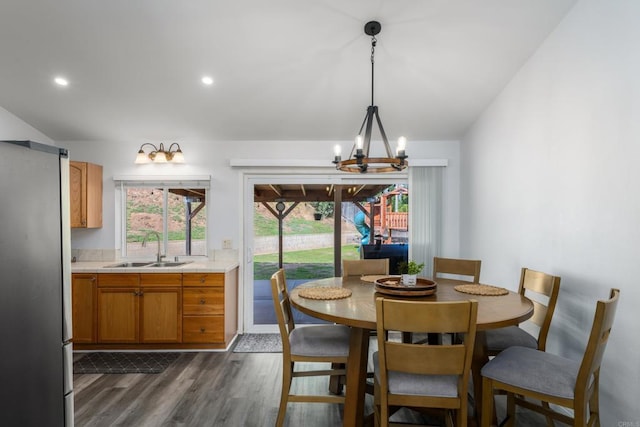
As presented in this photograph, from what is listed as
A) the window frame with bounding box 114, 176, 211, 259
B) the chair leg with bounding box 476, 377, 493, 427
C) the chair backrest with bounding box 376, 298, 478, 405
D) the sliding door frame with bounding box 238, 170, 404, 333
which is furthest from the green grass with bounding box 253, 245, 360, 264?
the chair backrest with bounding box 376, 298, 478, 405

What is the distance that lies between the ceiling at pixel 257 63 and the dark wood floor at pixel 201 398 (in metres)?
2.41

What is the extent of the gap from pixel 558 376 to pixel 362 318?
97cm

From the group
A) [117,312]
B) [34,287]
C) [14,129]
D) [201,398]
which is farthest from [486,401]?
[14,129]

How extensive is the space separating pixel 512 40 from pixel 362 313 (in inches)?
88.3

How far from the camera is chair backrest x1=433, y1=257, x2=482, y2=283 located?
2912 mm

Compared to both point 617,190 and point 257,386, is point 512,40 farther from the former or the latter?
point 257,386

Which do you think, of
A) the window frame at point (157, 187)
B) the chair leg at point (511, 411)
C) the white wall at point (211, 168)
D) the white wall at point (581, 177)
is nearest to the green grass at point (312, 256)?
the white wall at point (211, 168)

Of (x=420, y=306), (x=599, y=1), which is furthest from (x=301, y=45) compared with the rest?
(x=420, y=306)

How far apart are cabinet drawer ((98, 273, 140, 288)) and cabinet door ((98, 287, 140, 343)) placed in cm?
5

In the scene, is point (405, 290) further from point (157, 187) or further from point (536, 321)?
point (157, 187)

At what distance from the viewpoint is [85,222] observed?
3695mm

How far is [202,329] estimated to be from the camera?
11.1 ft

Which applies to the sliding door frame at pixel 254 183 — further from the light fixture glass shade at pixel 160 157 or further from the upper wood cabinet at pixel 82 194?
the upper wood cabinet at pixel 82 194

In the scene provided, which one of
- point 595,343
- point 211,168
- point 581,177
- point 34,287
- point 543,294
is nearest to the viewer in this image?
point 34,287
